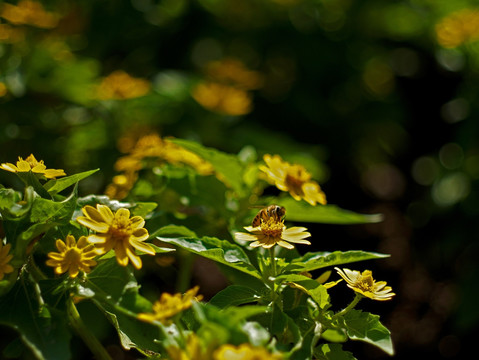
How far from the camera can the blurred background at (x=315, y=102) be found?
8.00ft

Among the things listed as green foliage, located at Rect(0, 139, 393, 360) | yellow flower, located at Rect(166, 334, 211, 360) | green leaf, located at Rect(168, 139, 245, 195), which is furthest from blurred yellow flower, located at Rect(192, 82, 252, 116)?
yellow flower, located at Rect(166, 334, 211, 360)

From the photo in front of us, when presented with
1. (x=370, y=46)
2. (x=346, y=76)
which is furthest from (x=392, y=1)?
(x=346, y=76)

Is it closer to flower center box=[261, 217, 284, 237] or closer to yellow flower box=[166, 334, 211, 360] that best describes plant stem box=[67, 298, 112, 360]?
yellow flower box=[166, 334, 211, 360]

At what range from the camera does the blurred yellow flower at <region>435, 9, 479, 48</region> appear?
2.82 m

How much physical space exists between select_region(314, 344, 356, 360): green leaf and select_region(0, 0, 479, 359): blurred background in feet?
4.34

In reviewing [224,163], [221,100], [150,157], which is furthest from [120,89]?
[224,163]

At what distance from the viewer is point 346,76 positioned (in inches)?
140

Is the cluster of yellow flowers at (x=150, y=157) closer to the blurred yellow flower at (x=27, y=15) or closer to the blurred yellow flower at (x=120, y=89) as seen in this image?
the blurred yellow flower at (x=120, y=89)

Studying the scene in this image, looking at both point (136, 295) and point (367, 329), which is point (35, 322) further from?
point (367, 329)

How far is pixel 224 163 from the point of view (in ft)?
5.39

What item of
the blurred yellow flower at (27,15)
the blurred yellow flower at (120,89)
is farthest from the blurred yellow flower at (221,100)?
the blurred yellow flower at (27,15)

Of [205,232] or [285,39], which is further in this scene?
[285,39]

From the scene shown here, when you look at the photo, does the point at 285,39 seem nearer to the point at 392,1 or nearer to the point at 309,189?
the point at 392,1

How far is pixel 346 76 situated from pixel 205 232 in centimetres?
218
